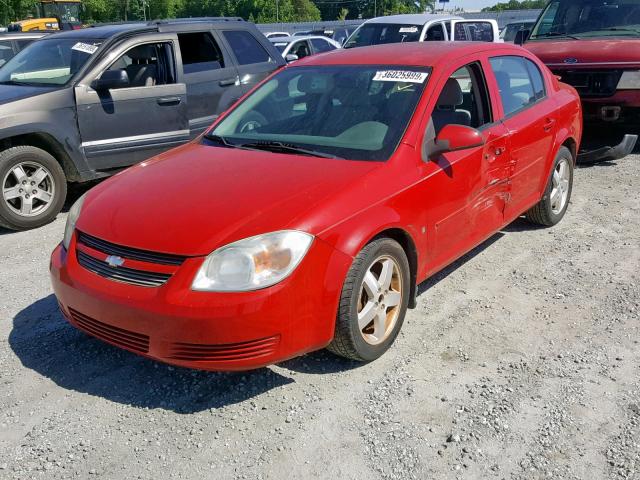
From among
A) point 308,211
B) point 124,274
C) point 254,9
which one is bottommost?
point 124,274

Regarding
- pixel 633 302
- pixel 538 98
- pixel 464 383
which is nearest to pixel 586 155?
pixel 538 98

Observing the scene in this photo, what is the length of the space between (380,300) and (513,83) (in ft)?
7.73

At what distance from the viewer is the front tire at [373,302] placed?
3080 millimetres

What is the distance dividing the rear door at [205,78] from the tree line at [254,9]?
7071 centimetres

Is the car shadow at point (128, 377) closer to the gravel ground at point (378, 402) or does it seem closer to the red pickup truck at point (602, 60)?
the gravel ground at point (378, 402)

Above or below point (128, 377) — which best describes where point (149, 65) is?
above

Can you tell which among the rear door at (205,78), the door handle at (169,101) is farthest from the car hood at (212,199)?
the rear door at (205,78)

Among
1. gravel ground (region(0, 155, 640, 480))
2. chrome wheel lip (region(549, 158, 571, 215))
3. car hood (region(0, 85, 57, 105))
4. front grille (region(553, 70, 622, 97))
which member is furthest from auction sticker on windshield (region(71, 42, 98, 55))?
front grille (region(553, 70, 622, 97))

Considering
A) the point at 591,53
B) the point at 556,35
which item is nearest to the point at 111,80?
the point at 591,53

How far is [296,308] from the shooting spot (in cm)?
287

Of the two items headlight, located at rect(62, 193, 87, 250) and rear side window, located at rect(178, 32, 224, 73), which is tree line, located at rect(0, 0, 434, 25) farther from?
headlight, located at rect(62, 193, 87, 250)

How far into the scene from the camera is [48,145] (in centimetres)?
595

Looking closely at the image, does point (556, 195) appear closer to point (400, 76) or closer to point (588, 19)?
point (400, 76)

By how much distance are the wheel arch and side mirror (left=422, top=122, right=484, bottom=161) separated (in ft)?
12.4
